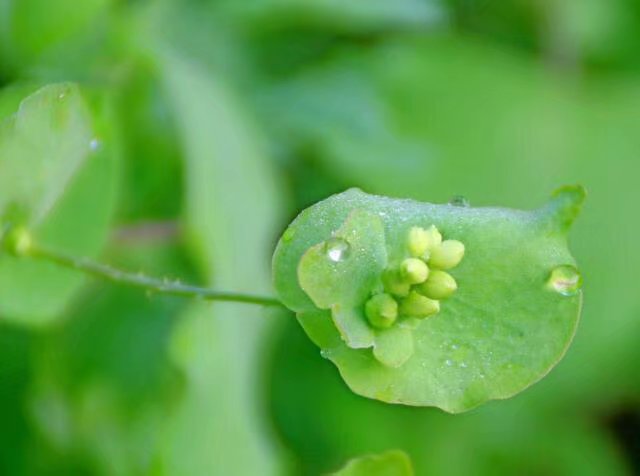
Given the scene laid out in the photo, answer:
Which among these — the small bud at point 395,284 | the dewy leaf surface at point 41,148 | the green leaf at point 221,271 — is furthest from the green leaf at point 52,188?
the small bud at point 395,284

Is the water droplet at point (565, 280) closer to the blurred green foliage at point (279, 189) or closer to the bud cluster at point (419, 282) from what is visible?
the bud cluster at point (419, 282)

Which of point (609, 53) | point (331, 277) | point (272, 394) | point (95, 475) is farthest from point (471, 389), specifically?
point (609, 53)

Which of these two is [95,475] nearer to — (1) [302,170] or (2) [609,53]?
(1) [302,170]

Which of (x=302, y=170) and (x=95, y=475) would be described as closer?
(x=95, y=475)

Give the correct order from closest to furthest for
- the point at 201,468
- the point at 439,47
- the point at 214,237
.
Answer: the point at 201,468
the point at 214,237
the point at 439,47

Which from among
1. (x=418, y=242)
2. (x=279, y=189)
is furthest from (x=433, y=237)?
(x=279, y=189)

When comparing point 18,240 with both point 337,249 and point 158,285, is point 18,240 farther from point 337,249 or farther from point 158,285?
point 337,249

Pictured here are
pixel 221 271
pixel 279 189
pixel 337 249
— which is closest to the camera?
pixel 337 249
